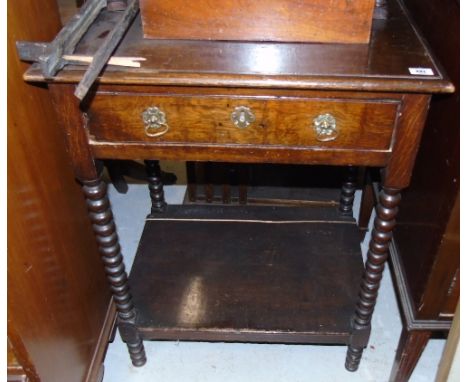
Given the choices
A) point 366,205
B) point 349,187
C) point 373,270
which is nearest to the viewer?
point 373,270

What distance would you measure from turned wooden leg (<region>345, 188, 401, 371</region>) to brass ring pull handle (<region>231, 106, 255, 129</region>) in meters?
0.32

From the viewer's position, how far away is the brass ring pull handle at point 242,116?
92 cm

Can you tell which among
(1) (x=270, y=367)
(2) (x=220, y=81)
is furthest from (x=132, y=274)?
(2) (x=220, y=81)

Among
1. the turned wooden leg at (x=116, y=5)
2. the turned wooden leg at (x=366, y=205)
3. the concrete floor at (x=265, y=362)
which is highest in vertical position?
the turned wooden leg at (x=116, y=5)

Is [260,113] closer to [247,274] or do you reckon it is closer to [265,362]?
[247,274]

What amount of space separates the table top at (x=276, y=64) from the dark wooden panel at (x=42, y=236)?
10 cm

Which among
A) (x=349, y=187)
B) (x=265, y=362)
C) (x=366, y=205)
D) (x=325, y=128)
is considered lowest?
(x=265, y=362)

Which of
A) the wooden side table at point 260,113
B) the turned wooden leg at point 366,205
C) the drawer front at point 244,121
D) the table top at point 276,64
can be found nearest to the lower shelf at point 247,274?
the wooden side table at point 260,113

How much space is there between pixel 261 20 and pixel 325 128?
9.2 inches

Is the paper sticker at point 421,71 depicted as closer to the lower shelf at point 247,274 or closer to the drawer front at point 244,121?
the drawer front at point 244,121

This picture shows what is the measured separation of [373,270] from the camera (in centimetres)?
115

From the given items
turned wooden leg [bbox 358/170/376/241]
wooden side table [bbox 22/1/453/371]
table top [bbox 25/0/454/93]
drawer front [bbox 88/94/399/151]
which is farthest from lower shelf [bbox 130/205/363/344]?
table top [bbox 25/0/454/93]

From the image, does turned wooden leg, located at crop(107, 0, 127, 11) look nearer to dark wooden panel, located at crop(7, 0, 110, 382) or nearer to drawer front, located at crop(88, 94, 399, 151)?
dark wooden panel, located at crop(7, 0, 110, 382)

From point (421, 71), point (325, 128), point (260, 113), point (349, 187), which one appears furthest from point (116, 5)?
point (349, 187)
